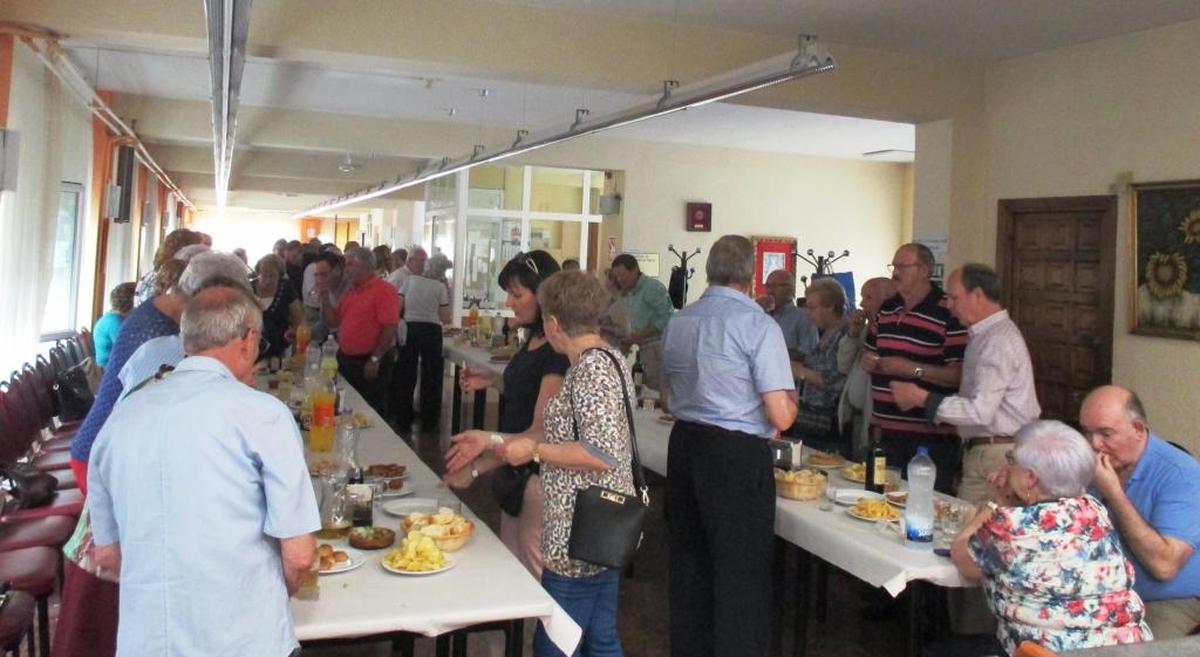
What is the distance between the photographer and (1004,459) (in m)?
3.63

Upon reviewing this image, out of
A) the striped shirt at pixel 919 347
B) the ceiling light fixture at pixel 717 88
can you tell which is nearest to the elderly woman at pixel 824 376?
the striped shirt at pixel 919 347

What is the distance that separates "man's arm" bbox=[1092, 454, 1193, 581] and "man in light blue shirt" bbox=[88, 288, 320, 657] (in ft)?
6.71

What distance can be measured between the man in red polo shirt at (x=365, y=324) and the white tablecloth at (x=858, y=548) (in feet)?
13.4

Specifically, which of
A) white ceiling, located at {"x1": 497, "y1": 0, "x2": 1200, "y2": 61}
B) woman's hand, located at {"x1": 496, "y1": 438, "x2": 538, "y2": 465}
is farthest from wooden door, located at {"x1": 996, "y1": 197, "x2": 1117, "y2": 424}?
woman's hand, located at {"x1": 496, "y1": 438, "x2": 538, "y2": 465}

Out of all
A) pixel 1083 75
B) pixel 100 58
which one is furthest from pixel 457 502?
pixel 100 58

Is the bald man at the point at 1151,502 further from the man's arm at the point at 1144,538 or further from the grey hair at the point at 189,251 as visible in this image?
the grey hair at the point at 189,251

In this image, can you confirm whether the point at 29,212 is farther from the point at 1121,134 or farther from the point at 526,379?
the point at 1121,134

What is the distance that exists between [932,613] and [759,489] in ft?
3.43

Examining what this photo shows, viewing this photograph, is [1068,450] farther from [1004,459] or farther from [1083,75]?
[1083,75]

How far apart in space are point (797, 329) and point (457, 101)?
5.15 meters

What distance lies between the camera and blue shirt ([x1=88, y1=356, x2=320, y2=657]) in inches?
74.1

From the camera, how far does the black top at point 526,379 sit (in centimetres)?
307

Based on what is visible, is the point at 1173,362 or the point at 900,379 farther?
the point at 1173,362

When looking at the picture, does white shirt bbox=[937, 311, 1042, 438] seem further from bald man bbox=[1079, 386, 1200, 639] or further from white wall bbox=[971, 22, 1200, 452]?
white wall bbox=[971, 22, 1200, 452]
